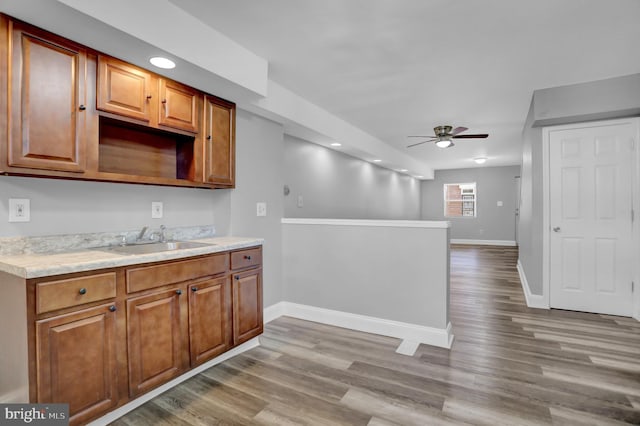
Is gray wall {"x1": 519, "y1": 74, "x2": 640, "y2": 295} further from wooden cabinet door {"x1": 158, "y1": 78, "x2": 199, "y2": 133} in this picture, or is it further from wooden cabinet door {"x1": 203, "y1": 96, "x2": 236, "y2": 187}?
wooden cabinet door {"x1": 158, "y1": 78, "x2": 199, "y2": 133}

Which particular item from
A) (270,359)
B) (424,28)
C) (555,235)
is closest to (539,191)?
(555,235)

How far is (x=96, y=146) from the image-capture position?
76.8 inches

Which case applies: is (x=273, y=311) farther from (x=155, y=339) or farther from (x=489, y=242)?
(x=489, y=242)

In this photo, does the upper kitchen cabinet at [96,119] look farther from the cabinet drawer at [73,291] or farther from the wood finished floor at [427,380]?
the wood finished floor at [427,380]

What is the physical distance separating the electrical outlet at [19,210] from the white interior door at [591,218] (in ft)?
15.5

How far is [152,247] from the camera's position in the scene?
2.37 m

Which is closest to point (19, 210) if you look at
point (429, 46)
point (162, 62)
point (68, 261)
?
point (68, 261)

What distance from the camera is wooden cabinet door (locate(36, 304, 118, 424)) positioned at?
148cm

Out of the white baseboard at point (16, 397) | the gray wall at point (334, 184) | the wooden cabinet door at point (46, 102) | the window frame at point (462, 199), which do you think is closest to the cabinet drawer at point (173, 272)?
the white baseboard at point (16, 397)

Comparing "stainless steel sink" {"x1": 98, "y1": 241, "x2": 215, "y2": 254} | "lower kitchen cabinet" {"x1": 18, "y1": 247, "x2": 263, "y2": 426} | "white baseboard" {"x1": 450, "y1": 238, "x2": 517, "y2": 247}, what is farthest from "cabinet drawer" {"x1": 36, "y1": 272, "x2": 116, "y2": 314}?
"white baseboard" {"x1": 450, "y1": 238, "x2": 517, "y2": 247}

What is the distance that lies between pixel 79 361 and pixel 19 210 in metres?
0.93

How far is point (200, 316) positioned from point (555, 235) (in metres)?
3.86

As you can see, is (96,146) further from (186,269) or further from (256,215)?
Result: (256,215)

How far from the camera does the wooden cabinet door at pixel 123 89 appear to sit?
6.46 ft
